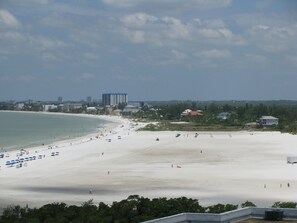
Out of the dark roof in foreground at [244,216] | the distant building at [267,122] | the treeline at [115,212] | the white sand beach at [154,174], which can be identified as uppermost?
the distant building at [267,122]

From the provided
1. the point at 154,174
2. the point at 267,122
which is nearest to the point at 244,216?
the point at 154,174

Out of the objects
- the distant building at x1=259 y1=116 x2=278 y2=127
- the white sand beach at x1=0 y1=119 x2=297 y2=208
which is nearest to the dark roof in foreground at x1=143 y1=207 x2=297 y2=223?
the white sand beach at x1=0 y1=119 x2=297 y2=208

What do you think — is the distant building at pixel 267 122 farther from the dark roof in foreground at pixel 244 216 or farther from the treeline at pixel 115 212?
the dark roof in foreground at pixel 244 216

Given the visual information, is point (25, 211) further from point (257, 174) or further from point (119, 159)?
point (119, 159)

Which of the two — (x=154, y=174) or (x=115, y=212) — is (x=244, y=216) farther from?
(x=154, y=174)

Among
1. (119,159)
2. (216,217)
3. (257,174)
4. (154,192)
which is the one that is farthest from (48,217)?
(119,159)

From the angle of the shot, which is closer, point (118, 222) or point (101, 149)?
point (118, 222)

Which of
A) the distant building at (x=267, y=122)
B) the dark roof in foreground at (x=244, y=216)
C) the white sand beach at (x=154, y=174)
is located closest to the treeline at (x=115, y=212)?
the dark roof in foreground at (x=244, y=216)

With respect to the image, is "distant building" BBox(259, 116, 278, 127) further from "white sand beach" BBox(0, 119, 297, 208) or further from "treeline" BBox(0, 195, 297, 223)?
"treeline" BBox(0, 195, 297, 223)
